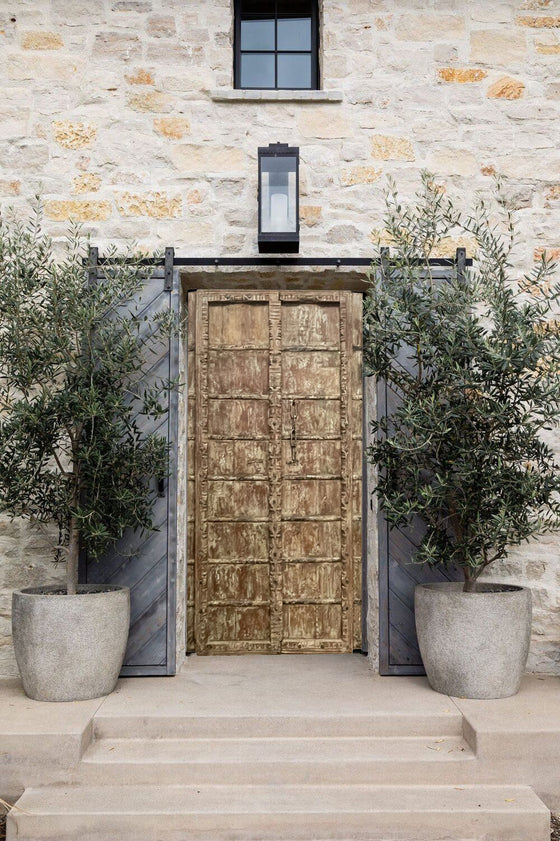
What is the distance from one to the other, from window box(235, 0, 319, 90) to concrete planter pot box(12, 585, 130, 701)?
119 inches

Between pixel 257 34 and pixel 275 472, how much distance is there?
2570mm

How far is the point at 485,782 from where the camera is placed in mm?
3215

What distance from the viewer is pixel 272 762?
3227mm

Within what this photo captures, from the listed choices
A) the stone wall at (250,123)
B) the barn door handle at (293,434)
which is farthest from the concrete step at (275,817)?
the barn door handle at (293,434)

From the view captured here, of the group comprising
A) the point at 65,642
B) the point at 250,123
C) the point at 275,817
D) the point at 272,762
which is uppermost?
the point at 250,123

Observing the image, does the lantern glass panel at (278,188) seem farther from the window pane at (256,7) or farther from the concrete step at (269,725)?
the concrete step at (269,725)

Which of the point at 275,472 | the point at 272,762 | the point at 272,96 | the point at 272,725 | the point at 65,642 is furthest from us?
the point at 275,472

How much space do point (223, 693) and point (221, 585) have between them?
111cm

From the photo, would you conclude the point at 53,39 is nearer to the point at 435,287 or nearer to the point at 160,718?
the point at 435,287

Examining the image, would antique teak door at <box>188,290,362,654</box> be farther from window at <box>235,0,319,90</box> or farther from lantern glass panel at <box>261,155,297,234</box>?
window at <box>235,0,319,90</box>

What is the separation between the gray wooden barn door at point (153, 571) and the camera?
4145mm

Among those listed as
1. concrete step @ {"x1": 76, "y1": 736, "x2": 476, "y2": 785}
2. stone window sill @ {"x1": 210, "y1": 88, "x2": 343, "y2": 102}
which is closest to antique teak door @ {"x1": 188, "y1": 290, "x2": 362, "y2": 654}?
stone window sill @ {"x1": 210, "y1": 88, "x2": 343, "y2": 102}

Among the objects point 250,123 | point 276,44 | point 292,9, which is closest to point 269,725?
point 250,123

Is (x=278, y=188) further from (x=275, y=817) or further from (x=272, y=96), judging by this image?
(x=275, y=817)
